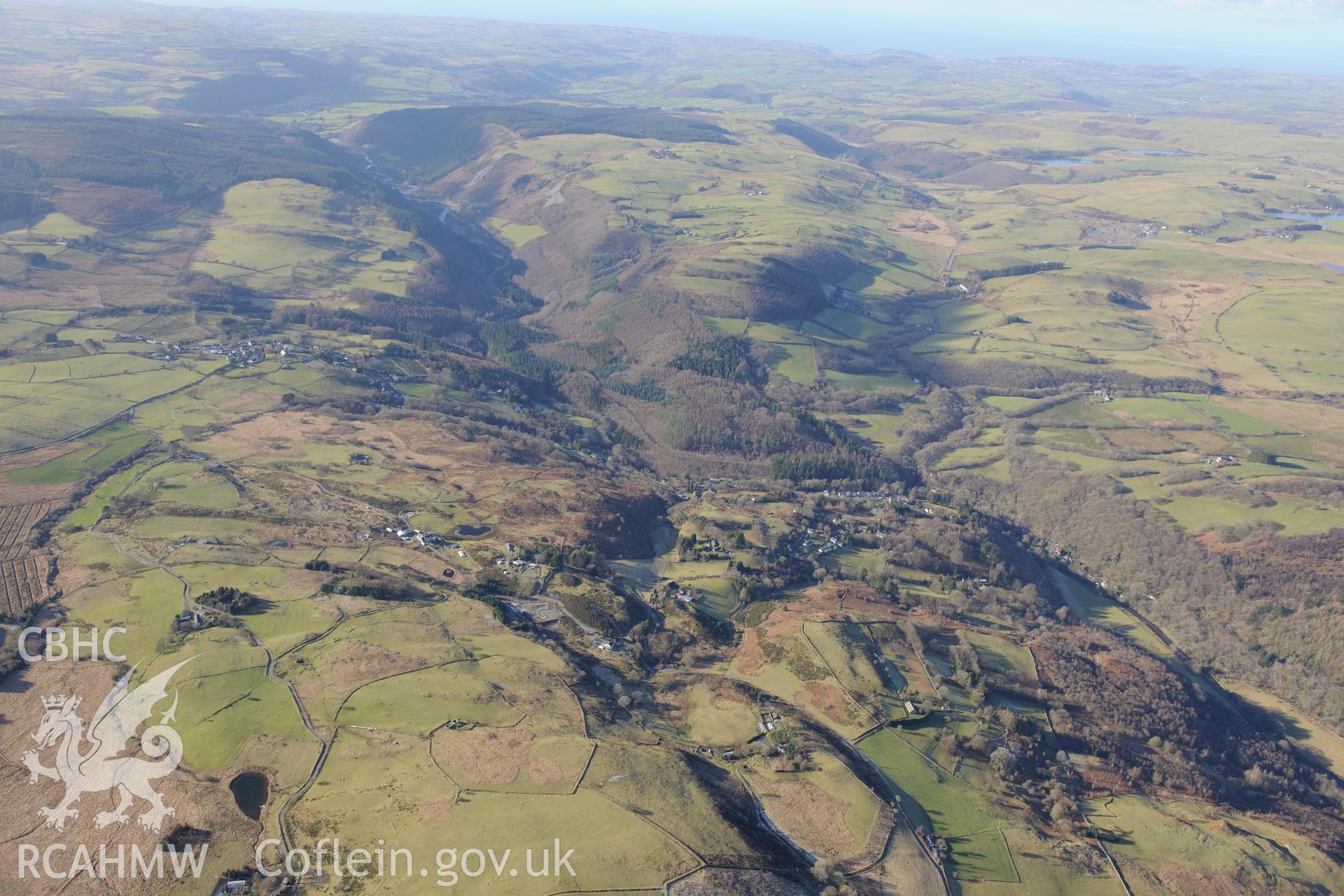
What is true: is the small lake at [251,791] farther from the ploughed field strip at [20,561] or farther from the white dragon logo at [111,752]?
the ploughed field strip at [20,561]

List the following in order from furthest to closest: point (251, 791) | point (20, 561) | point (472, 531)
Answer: point (472, 531)
point (20, 561)
point (251, 791)

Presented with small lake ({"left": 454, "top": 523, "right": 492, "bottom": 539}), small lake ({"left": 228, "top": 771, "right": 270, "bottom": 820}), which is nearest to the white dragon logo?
small lake ({"left": 228, "top": 771, "right": 270, "bottom": 820})

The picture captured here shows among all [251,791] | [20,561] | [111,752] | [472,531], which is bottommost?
[472,531]

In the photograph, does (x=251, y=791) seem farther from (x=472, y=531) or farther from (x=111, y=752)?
(x=472, y=531)

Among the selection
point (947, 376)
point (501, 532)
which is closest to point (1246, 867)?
point (501, 532)

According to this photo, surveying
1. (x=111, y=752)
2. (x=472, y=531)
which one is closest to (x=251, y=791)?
(x=111, y=752)

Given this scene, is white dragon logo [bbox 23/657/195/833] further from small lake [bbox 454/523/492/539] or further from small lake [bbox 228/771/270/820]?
small lake [bbox 454/523/492/539]
